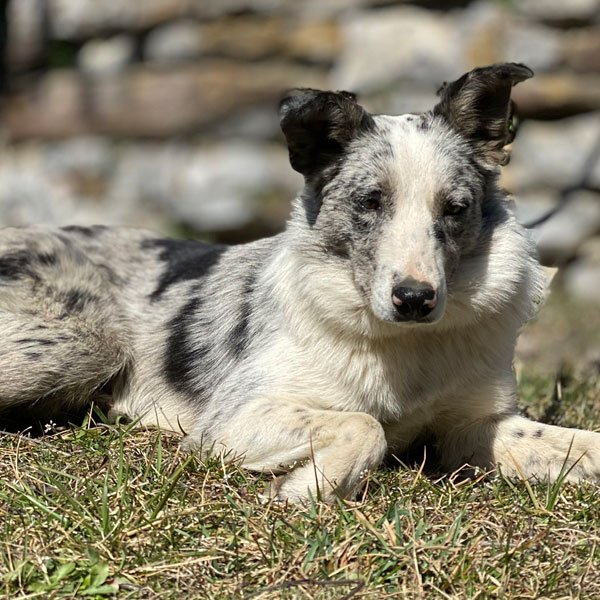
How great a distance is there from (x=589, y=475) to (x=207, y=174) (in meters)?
6.71

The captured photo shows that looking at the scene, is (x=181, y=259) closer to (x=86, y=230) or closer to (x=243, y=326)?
(x=86, y=230)

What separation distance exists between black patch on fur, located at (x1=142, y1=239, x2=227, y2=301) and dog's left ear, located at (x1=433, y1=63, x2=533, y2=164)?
1.70 m

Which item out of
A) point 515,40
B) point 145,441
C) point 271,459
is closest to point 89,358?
point 145,441

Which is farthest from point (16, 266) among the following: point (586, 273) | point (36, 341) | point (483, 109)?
point (586, 273)

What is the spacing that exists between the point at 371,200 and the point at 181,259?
1.73m

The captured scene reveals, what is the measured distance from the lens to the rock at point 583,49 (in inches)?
366

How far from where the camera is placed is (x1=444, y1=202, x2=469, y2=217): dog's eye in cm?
393

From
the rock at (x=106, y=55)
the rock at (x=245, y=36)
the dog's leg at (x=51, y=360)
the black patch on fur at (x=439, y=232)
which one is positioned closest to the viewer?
the black patch on fur at (x=439, y=232)

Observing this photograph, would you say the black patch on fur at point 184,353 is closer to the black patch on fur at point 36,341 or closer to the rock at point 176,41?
the black patch on fur at point 36,341

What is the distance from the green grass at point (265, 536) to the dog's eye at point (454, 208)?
1.13 metres

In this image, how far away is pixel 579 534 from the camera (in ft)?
10.8

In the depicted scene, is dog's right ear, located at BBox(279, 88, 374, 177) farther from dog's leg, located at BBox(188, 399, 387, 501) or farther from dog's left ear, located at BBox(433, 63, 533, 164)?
dog's leg, located at BBox(188, 399, 387, 501)

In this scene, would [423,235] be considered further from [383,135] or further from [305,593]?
[305,593]

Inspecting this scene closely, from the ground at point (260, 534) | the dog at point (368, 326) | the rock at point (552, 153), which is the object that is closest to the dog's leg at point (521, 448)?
the dog at point (368, 326)
